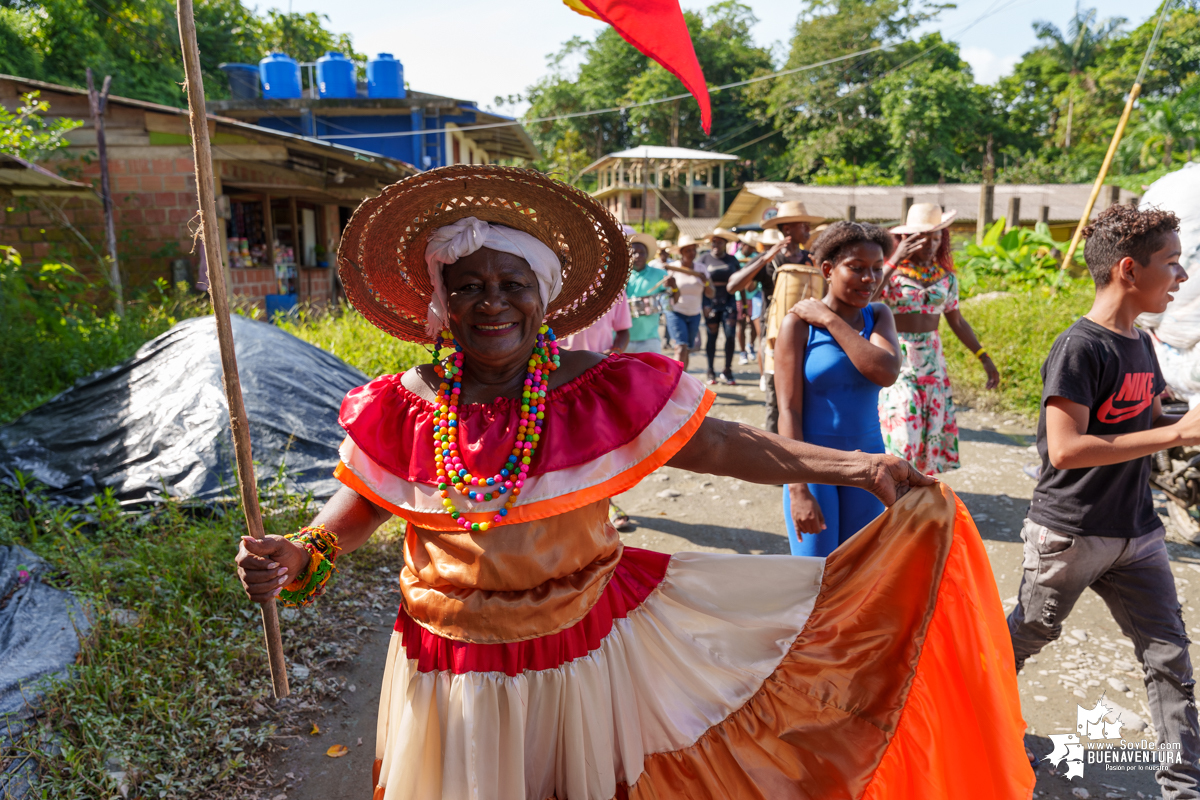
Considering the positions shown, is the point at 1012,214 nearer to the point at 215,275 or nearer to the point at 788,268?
the point at 788,268

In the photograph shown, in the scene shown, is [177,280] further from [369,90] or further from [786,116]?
[786,116]

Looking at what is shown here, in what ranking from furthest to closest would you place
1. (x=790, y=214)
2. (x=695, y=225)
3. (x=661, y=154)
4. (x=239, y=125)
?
1. (x=695, y=225)
2. (x=661, y=154)
3. (x=239, y=125)
4. (x=790, y=214)

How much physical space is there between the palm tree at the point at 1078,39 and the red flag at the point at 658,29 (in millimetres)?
46130

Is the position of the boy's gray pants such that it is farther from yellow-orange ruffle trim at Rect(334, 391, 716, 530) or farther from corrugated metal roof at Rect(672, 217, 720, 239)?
corrugated metal roof at Rect(672, 217, 720, 239)

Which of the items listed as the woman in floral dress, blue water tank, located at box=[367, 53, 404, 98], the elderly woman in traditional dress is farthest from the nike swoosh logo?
blue water tank, located at box=[367, 53, 404, 98]

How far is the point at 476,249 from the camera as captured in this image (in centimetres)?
196

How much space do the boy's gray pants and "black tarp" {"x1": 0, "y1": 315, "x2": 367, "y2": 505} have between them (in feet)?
14.0

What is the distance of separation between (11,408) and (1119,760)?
7.88 m

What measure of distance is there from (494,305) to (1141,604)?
232 cm

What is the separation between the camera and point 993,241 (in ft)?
47.3

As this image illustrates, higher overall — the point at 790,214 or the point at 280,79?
the point at 280,79

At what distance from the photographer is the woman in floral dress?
4.88 meters

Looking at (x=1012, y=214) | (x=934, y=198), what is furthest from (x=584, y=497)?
(x=934, y=198)

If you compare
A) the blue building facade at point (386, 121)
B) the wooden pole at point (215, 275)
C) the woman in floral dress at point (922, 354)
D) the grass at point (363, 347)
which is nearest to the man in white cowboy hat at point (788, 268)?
the woman in floral dress at point (922, 354)
